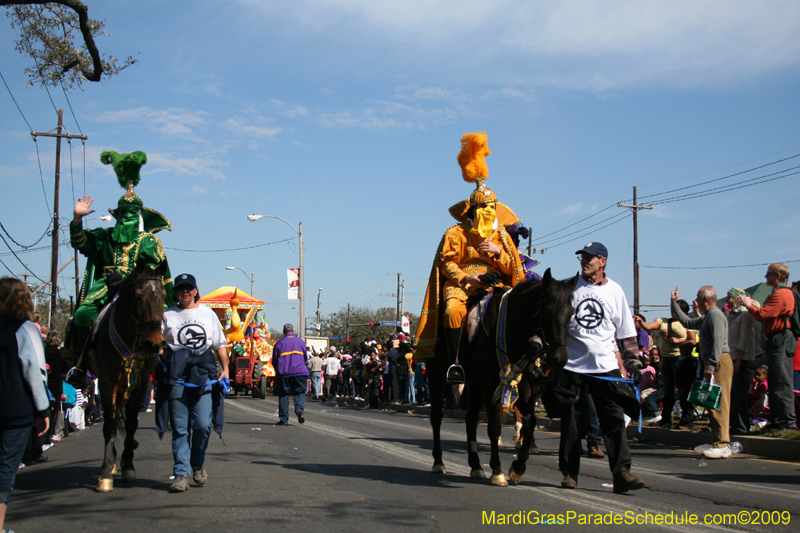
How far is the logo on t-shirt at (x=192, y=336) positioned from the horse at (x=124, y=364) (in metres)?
0.35

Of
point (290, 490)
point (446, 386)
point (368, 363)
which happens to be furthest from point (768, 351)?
point (368, 363)

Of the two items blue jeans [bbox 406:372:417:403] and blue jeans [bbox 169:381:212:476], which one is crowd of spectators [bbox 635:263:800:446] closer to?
blue jeans [bbox 169:381:212:476]

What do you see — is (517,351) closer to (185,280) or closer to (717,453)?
(185,280)

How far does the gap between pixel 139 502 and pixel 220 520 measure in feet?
4.00

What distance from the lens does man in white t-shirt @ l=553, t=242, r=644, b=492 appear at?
6.40 m

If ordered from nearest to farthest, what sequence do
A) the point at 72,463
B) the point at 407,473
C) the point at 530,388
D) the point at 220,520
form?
the point at 220,520
the point at 530,388
the point at 407,473
the point at 72,463

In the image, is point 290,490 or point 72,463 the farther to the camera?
point 72,463

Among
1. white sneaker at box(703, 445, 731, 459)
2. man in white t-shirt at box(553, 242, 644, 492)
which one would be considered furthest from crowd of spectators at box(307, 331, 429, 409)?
man in white t-shirt at box(553, 242, 644, 492)

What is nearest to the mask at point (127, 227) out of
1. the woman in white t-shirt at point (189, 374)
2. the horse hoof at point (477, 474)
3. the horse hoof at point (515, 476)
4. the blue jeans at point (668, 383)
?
the woman in white t-shirt at point (189, 374)

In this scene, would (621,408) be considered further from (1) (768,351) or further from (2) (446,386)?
(1) (768,351)

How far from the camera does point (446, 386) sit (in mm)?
8359

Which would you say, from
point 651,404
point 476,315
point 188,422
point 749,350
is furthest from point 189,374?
point 651,404

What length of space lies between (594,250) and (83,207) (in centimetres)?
585

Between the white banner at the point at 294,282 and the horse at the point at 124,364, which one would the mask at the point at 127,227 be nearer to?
the horse at the point at 124,364
